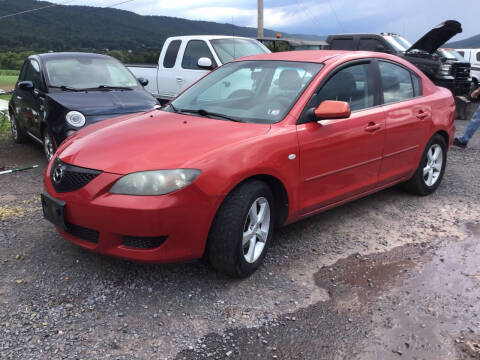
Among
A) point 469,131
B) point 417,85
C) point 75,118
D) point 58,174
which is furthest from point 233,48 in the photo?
point 58,174

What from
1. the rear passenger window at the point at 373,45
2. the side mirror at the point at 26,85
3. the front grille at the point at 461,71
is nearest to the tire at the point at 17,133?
the side mirror at the point at 26,85

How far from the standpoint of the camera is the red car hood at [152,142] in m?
2.98

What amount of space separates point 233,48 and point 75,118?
4100 millimetres

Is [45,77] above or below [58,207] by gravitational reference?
above

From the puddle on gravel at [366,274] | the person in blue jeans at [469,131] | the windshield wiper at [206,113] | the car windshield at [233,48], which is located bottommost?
the puddle on gravel at [366,274]

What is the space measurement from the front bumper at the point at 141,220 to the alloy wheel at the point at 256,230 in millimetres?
374

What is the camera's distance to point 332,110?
137 inches

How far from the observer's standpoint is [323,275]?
3434 mm

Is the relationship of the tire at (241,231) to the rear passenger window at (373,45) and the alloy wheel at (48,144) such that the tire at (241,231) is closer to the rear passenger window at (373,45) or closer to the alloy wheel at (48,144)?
the alloy wheel at (48,144)

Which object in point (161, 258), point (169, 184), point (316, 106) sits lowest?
point (161, 258)

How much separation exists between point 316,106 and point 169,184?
1499 mm

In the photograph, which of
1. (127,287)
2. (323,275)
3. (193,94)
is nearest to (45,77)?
(193,94)

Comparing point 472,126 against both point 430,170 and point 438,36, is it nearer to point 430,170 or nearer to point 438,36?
point 430,170

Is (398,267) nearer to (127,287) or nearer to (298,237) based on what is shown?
(298,237)
